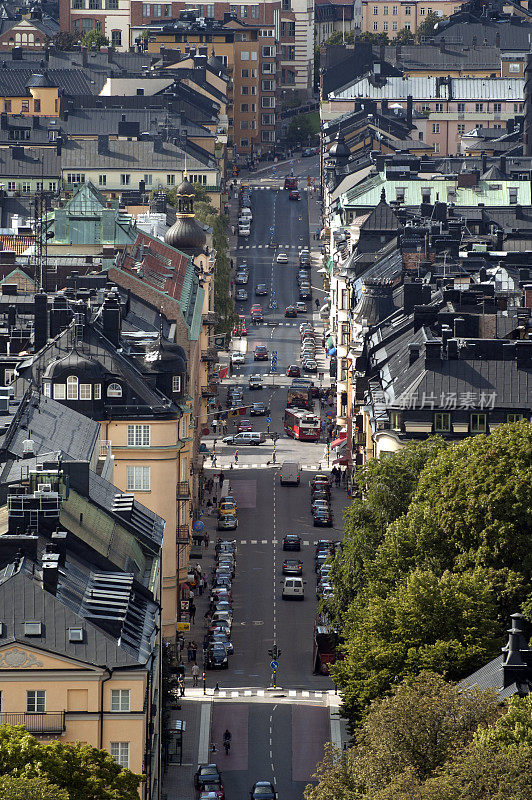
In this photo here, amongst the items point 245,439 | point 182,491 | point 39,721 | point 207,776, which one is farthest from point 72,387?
point 245,439

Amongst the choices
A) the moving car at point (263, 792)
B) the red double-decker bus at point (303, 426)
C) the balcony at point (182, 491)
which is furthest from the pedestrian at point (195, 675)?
the red double-decker bus at point (303, 426)

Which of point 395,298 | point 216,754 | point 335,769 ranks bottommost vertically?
point 216,754

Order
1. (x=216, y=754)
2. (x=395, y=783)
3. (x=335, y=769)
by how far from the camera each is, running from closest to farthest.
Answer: (x=395, y=783) < (x=335, y=769) < (x=216, y=754)

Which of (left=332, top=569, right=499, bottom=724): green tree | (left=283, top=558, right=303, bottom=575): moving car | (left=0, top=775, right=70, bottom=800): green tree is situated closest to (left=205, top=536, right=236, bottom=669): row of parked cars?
(left=283, top=558, right=303, bottom=575): moving car

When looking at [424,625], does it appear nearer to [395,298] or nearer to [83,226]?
[395,298]

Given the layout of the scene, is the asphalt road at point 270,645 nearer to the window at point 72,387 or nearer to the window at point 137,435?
the window at point 137,435

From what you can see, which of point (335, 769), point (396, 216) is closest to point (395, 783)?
point (335, 769)
